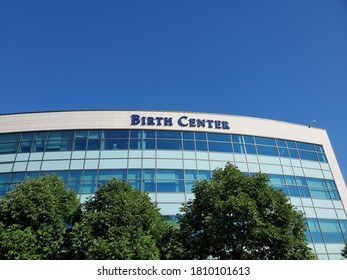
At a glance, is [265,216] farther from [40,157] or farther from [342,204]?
[40,157]

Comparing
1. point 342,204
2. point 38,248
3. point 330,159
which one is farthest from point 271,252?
point 330,159

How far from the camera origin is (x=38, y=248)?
486 inches

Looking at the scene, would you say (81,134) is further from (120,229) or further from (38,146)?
(120,229)

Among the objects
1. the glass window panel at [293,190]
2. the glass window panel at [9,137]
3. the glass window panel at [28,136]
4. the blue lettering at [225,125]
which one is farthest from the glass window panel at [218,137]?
the glass window panel at [9,137]

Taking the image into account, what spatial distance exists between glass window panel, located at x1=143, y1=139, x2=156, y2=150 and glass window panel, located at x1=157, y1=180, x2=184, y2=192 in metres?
3.33

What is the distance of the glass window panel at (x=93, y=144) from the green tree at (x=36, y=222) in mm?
10309

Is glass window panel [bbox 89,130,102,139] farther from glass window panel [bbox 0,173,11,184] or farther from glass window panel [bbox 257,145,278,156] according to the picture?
glass window panel [bbox 257,145,278,156]

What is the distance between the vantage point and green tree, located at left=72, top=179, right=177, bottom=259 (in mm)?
11384

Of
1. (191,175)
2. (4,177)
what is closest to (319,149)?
(191,175)

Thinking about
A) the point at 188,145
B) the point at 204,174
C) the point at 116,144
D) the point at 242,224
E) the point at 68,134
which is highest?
the point at 68,134

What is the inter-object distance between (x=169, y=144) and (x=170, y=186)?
4057 mm

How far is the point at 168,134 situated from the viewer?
2611 centimetres
